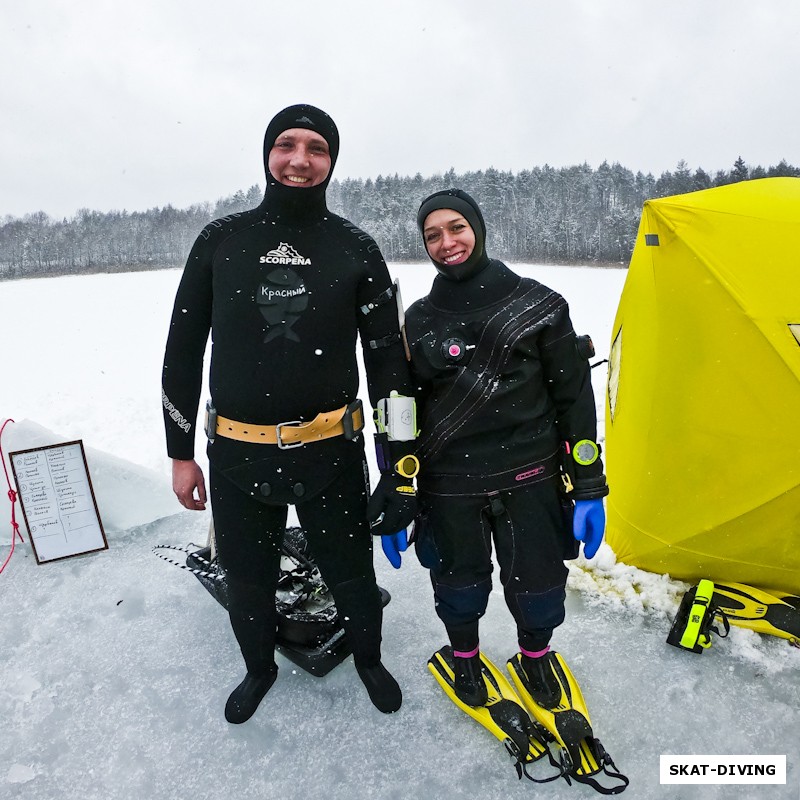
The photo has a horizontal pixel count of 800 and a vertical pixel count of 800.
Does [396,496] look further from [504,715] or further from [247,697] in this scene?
[247,697]

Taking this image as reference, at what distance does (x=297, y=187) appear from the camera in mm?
1966

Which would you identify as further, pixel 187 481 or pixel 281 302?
pixel 187 481

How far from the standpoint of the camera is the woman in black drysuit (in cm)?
195

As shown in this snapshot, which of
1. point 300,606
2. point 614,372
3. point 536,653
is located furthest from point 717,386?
point 300,606

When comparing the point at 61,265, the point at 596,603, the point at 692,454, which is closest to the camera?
the point at 692,454

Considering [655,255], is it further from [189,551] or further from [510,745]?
[189,551]

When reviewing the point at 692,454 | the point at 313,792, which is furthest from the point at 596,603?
the point at 313,792

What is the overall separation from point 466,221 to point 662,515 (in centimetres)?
190

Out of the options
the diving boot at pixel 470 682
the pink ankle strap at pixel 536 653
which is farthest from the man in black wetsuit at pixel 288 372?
the pink ankle strap at pixel 536 653

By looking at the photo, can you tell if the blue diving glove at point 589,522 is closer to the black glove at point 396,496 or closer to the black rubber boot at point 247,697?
the black glove at point 396,496

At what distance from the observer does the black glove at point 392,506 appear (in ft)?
6.50

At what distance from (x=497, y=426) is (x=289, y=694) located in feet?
4.97

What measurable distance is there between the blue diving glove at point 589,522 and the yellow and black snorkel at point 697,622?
2.95 ft

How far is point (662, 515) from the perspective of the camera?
282 cm
